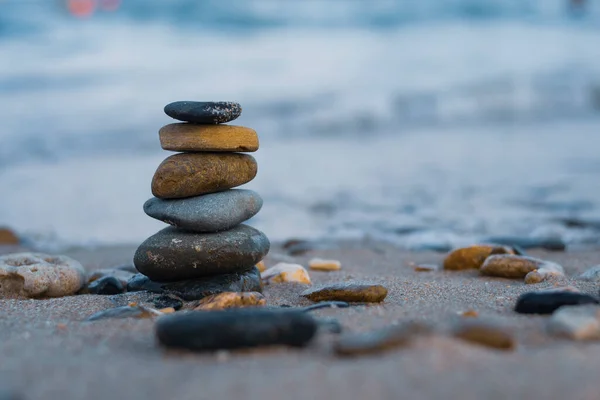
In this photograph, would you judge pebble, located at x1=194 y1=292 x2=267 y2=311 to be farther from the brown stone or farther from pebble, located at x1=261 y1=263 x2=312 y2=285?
the brown stone

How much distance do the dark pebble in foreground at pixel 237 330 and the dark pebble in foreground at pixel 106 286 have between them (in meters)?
2.14

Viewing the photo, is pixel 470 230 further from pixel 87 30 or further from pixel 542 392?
pixel 87 30

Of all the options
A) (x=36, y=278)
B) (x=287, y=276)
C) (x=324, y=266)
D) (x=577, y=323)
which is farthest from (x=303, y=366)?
(x=324, y=266)

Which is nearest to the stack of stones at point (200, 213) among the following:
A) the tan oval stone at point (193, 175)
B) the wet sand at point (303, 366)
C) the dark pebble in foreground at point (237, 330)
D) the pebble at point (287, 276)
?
the tan oval stone at point (193, 175)

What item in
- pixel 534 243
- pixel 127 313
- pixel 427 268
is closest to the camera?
pixel 127 313

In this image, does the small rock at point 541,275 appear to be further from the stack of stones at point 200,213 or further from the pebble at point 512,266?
the stack of stones at point 200,213

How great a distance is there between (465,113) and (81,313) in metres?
17.6

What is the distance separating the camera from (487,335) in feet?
9.84

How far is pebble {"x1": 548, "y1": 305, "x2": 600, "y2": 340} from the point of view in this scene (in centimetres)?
312

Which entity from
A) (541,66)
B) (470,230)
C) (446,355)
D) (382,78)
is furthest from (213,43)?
(446,355)

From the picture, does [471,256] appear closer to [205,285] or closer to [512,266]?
[512,266]

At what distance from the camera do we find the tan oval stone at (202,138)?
478 cm

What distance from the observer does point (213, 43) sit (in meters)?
23.5

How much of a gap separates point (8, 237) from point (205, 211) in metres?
4.78
